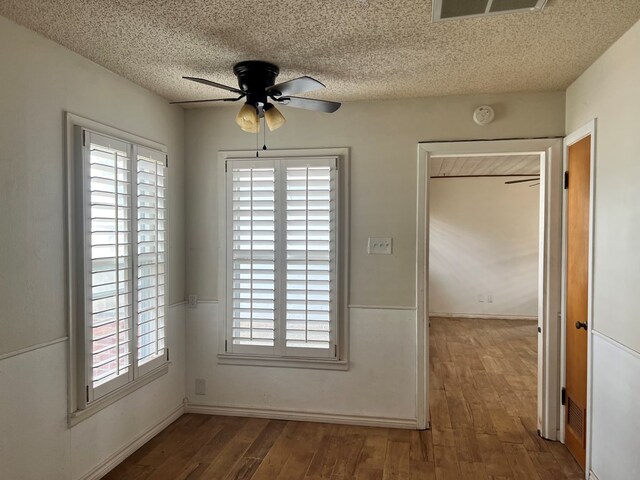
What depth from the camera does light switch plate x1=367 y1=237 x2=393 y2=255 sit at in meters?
3.34

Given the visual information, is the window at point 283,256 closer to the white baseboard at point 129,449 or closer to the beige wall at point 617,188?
the white baseboard at point 129,449

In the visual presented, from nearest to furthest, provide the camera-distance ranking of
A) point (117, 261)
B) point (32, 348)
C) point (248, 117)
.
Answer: point (32, 348), point (248, 117), point (117, 261)

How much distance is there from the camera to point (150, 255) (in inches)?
120

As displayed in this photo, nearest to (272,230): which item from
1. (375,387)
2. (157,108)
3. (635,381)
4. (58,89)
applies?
(157,108)

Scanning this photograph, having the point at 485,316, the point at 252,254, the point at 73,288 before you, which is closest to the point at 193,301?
the point at 252,254

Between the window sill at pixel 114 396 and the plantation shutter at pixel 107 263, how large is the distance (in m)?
0.05

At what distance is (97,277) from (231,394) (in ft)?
5.19

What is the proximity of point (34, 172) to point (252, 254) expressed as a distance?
1.60 meters

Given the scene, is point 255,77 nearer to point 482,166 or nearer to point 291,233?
point 291,233

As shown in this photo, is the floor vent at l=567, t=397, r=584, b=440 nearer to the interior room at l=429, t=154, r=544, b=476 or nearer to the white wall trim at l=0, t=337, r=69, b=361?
the white wall trim at l=0, t=337, r=69, b=361

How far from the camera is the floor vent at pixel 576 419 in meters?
2.77

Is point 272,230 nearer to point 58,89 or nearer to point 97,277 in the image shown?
point 97,277

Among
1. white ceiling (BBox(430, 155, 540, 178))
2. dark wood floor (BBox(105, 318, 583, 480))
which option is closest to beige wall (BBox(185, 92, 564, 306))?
dark wood floor (BBox(105, 318, 583, 480))

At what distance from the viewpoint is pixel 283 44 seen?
7.59 ft
